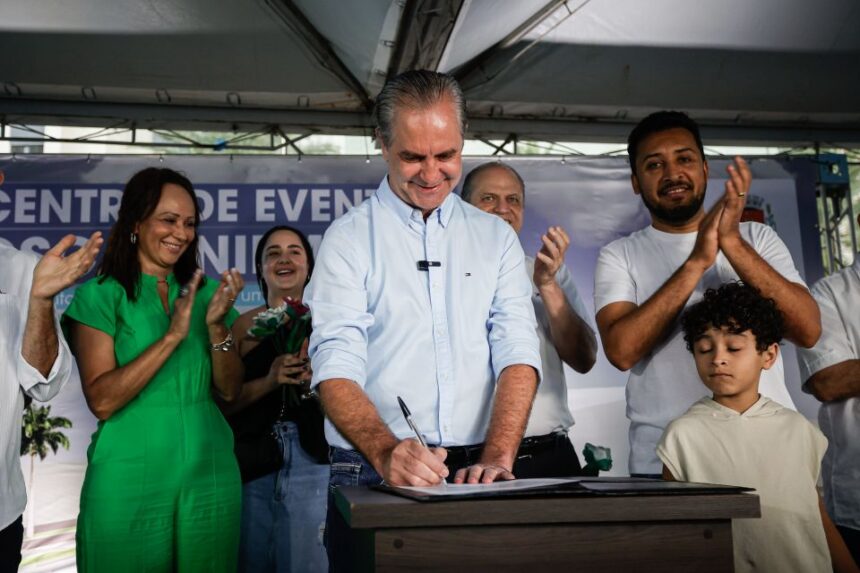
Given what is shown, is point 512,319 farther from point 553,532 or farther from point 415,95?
point 553,532

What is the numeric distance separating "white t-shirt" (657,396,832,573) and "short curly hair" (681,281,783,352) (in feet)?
0.63

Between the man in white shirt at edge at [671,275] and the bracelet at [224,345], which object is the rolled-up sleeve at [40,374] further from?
the man in white shirt at edge at [671,275]

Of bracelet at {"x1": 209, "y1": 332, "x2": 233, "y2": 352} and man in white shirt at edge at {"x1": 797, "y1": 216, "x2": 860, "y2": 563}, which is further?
bracelet at {"x1": 209, "y1": 332, "x2": 233, "y2": 352}

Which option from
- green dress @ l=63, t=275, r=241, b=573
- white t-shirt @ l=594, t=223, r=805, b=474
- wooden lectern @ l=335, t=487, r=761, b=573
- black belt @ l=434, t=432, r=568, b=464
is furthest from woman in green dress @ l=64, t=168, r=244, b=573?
wooden lectern @ l=335, t=487, r=761, b=573

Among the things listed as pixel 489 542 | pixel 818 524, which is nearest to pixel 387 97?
pixel 489 542

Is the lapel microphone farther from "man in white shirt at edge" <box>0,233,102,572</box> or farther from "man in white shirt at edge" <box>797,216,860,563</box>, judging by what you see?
"man in white shirt at edge" <box>797,216,860,563</box>

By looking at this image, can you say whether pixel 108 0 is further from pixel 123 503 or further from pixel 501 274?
pixel 501 274

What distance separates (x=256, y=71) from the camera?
4879mm

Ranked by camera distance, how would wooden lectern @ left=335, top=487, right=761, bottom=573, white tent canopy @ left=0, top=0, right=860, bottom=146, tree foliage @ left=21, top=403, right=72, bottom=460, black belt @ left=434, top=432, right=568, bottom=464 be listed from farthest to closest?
tree foliage @ left=21, top=403, right=72, bottom=460, white tent canopy @ left=0, top=0, right=860, bottom=146, black belt @ left=434, top=432, right=568, bottom=464, wooden lectern @ left=335, top=487, right=761, bottom=573

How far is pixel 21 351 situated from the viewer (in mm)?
2324

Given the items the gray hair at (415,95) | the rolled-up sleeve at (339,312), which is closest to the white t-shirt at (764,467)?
the rolled-up sleeve at (339,312)

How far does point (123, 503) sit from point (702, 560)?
2091 mm

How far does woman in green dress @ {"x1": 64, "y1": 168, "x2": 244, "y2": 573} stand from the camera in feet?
9.02

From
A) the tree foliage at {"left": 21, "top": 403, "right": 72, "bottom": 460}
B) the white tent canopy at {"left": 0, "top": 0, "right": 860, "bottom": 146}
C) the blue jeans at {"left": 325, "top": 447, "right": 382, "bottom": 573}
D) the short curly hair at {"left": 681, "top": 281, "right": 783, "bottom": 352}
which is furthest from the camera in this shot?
the tree foliage at {"left": 21, "top": 403, "right": 72, "bottom": 460}
